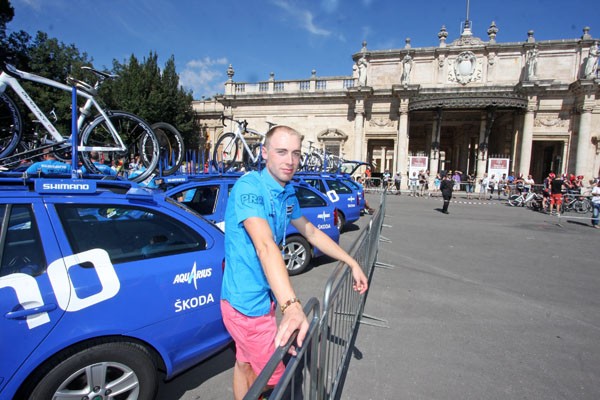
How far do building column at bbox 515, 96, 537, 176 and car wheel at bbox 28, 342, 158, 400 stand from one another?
103 ft

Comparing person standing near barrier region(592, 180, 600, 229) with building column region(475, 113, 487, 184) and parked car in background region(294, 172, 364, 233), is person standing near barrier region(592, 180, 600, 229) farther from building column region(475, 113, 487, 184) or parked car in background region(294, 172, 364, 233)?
building column region(475, 113, 487, 184)

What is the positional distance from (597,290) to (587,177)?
28.3 m

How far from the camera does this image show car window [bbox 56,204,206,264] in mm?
2049

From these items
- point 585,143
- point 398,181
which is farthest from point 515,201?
point 585,143

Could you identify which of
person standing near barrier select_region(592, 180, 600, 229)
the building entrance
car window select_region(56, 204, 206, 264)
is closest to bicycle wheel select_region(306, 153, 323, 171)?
person standing near barrier select_region(592, 180, 600, 229)

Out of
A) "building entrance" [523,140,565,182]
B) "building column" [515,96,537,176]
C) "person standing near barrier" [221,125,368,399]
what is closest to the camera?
"person standing near barrier" [221,125,368,399]

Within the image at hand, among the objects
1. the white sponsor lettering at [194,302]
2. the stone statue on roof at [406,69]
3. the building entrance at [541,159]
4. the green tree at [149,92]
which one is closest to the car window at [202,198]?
the white sponsor lettering at [194,302]

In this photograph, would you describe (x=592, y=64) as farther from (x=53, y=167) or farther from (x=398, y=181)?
(x=53, y=167)

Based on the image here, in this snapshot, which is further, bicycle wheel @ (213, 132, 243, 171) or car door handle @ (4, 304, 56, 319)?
bicycle wheel @ (213, 132, 243, 171)

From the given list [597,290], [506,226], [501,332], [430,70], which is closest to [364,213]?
[506,226]

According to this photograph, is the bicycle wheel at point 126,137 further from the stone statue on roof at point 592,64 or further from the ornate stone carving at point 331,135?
the stone statue on roof at point 592,64

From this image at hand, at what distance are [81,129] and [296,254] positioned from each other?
368cm

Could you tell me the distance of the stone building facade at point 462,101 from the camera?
25.7 meters

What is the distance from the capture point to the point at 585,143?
82.9 feet
